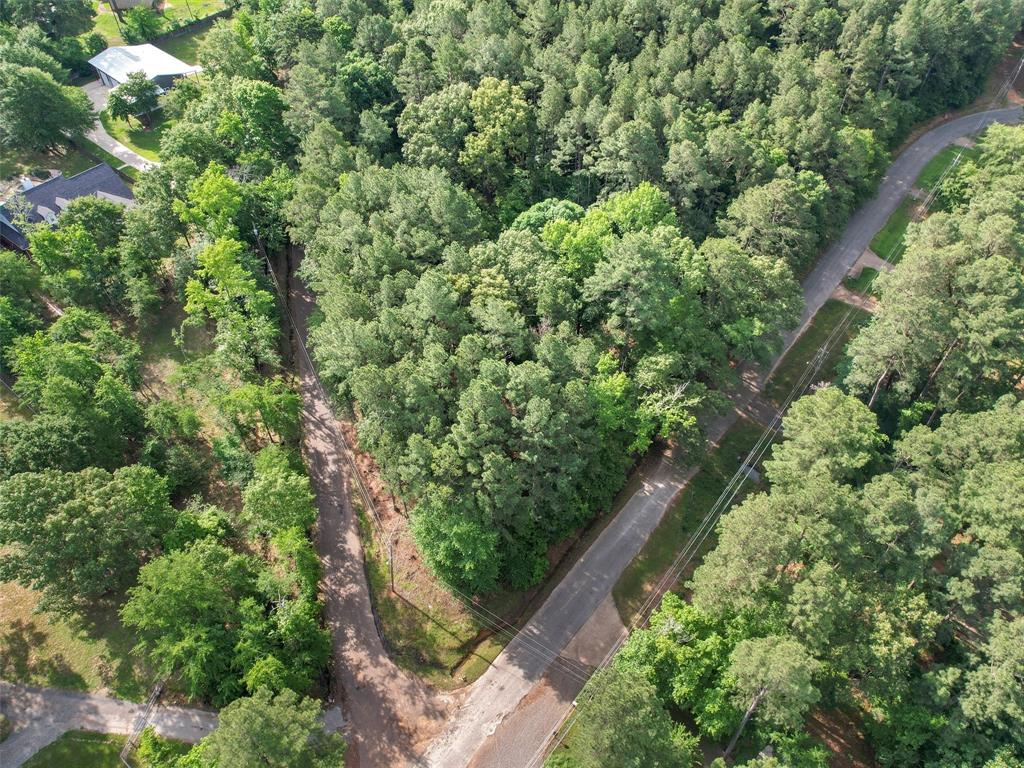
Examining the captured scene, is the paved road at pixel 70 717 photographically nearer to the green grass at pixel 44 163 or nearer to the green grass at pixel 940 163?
the green grass at pixel 44 163

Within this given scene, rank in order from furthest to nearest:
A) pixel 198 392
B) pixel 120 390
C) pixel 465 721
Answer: pixel 198 392
pixel 120 390
pixel 465 721

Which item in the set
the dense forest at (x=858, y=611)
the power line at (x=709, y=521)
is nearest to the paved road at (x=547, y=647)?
the power line at (x=709, y=521)

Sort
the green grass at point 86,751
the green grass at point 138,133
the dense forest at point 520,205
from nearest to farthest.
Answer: the green grass at point 86,751 → the dense forest at point 520,205 → the green grass at point 138,133

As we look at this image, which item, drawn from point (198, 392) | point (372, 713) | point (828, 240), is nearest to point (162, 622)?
point (372, 713)

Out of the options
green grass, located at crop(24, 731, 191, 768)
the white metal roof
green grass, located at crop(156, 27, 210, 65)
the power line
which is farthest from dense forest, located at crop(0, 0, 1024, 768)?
green grass, located at crop(156, 27, 210, 65)

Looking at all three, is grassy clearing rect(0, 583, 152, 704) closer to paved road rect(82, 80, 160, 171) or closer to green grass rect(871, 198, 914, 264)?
paved road rect(82, 80, 160, 171)

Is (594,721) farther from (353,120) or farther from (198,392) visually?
(353,120)
